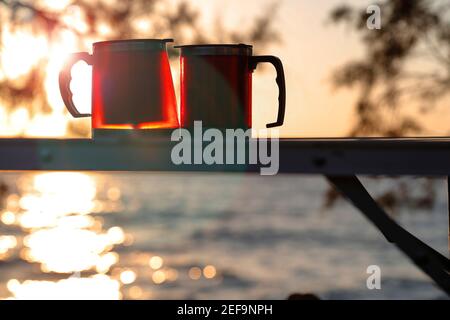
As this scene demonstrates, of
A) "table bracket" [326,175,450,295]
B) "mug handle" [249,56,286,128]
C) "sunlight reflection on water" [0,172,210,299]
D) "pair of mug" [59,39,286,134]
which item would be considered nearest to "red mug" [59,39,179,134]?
"pair of mug" [59,39,286,134]

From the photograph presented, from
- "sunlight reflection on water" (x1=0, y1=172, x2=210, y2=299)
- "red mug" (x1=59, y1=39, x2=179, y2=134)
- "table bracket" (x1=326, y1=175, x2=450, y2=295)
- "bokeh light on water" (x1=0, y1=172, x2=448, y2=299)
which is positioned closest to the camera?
"table bracket" (x1=326, y1=175, x2=450, y2=295)

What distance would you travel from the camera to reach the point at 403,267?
1977 centimetres

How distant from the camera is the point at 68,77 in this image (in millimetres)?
1477

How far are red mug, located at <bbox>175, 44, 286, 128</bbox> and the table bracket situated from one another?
→ 0.20 m

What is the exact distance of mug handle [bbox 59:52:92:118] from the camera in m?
1.45

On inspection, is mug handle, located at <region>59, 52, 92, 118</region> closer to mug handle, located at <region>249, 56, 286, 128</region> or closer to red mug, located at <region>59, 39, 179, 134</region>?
red mug, located at <region>59, 39, 179, 134</region>

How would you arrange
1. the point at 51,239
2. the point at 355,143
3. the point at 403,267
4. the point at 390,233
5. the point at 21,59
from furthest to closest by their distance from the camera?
the point at 51,239 → the point at 403,267 → the point at 21,59 → the point at 390,233 → the point at 355,143

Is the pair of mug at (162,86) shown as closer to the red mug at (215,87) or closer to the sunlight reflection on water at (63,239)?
→ the red mug at (215,87)

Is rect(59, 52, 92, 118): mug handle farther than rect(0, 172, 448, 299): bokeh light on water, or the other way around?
rect(0, 172, 448, 299): bokeh light on water

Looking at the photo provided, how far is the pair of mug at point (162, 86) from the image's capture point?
139cm
